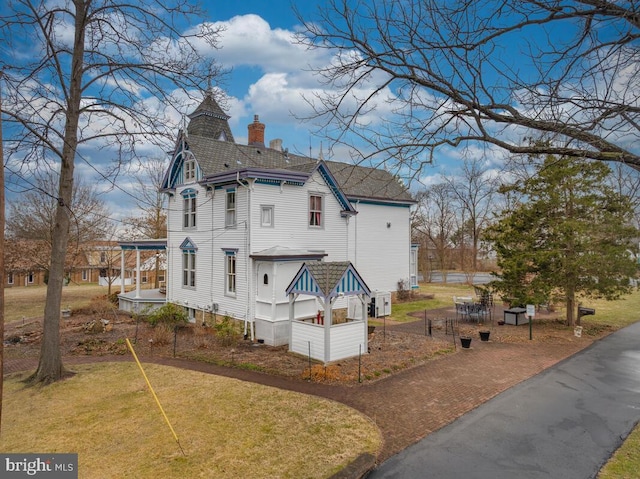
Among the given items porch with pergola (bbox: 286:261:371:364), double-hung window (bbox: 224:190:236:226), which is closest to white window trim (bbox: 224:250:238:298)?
double-hung window (bbox: 224:190:236:226)

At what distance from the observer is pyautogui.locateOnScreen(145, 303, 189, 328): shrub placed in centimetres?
1933

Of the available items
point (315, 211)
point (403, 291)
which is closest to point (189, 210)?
point (315, 211)

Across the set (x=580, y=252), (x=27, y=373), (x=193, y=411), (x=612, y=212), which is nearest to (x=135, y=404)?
(x=193, y=411)

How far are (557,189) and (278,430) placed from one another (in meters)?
17.4

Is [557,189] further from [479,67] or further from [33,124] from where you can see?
[33,124]

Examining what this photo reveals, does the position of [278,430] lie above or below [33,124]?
below

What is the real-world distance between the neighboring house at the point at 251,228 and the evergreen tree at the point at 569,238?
730 centimetres

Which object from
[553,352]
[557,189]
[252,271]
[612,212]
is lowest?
[553,352]

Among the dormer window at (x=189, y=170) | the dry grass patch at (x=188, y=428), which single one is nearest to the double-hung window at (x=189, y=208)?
the dormer window at (x=189, y=170)

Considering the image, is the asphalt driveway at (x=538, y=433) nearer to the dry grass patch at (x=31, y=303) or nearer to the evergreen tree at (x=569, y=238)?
Answer: the evergreen tree at (x=569, y=238)

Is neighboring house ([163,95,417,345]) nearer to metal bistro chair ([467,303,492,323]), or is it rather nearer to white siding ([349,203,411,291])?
white siding ([349,203,411,291])

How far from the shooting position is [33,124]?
10.5 metres

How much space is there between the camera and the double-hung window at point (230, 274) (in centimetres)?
1825

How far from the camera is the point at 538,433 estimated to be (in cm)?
842
